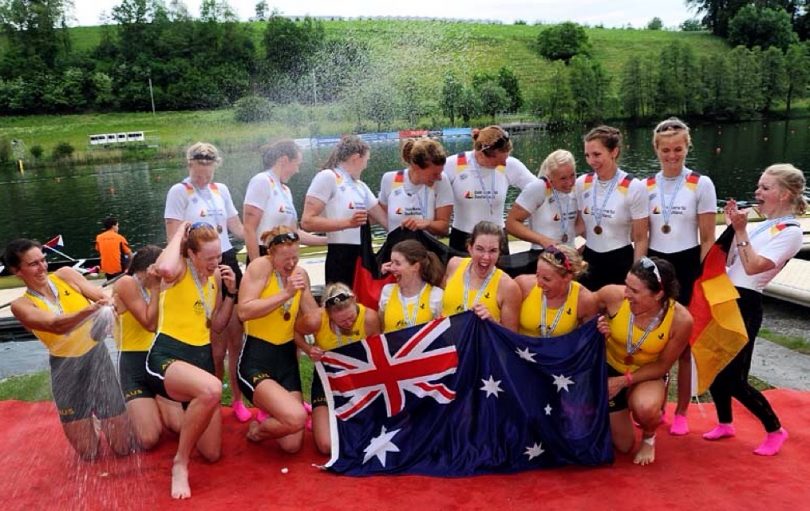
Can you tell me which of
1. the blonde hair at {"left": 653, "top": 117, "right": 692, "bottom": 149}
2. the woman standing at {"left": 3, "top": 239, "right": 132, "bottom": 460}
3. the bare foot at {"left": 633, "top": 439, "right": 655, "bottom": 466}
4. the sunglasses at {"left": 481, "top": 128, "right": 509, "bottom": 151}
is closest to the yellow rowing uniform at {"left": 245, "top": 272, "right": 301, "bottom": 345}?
the woman standing at {"left": 3, "top": 239, "right": 132, "bottom": 460}

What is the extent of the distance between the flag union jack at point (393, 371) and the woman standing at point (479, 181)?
139 cm

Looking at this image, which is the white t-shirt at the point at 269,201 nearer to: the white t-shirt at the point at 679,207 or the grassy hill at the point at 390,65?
the white t-shirt at the point at 679,207

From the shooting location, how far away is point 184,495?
4469 millimetres

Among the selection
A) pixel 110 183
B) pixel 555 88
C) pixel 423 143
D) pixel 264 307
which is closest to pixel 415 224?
pixel 423 143

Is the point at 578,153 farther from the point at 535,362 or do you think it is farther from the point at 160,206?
the point at 535,362

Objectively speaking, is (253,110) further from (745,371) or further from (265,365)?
(745,371)

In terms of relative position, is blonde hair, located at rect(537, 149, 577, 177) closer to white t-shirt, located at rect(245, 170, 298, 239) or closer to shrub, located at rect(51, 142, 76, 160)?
white t-shirt, located at rect(245, 170, 298, 239)

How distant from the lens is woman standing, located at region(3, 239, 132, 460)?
497 cm

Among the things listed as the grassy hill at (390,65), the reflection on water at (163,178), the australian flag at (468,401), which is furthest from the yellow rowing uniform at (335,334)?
the grassy hill at (390,65)

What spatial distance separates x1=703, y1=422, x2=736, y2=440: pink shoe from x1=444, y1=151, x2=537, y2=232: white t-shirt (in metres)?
2.34

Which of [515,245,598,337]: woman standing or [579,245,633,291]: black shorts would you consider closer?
[515,245,598,337]: woman standing

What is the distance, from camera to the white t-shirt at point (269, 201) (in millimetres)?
5992

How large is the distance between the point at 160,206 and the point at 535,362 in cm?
3033

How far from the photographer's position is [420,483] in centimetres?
455
